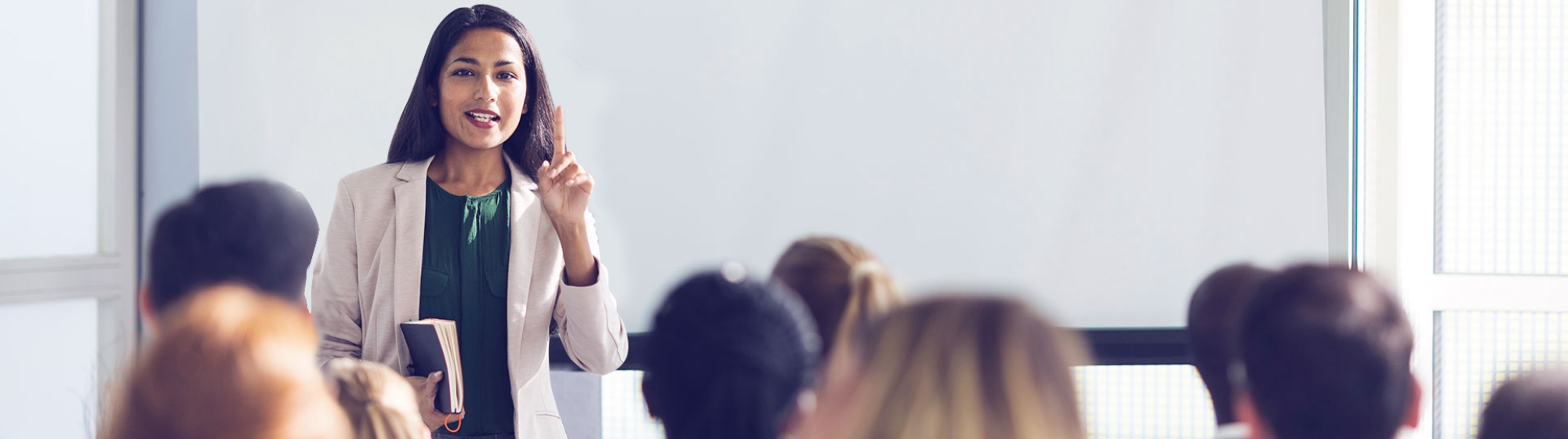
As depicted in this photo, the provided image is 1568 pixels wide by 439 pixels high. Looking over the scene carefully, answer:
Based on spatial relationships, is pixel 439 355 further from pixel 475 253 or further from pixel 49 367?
pixel 49 367

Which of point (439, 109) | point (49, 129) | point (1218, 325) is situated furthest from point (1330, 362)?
point (49, 129)

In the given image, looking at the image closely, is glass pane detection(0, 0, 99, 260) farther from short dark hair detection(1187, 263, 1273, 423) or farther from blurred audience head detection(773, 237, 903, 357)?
short dark hair detection(1187, 263, 1273, 423)

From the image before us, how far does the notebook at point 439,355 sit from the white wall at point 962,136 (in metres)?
1.07

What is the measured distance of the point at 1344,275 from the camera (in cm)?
105

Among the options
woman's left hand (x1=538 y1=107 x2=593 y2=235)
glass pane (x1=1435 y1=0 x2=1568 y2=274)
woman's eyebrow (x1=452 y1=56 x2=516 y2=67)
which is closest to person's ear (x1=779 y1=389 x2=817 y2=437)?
woman's left hand (x1=538 y1=107 x2=593 y2=235)

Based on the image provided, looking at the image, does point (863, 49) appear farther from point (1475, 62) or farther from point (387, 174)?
point (1475, 62)

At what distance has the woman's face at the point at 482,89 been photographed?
4.85 feet

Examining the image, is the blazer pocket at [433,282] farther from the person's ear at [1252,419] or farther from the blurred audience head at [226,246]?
the person's ear at [1252,419]

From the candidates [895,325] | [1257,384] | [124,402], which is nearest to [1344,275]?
[1257,384]

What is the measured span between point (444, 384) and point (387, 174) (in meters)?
0.37

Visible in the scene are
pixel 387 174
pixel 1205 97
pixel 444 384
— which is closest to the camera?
pixel 444 384

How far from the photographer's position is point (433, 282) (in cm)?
143

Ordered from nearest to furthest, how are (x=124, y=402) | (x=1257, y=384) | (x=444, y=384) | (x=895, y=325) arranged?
(x=124, y=402) → (x=895, y=325) → (x=1257, y=384) → (x=444, y=384)

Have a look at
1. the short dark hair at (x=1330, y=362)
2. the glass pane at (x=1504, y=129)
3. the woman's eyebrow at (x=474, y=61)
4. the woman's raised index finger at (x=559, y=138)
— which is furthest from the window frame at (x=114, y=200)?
the glass pane at (x=1504, y=129)
